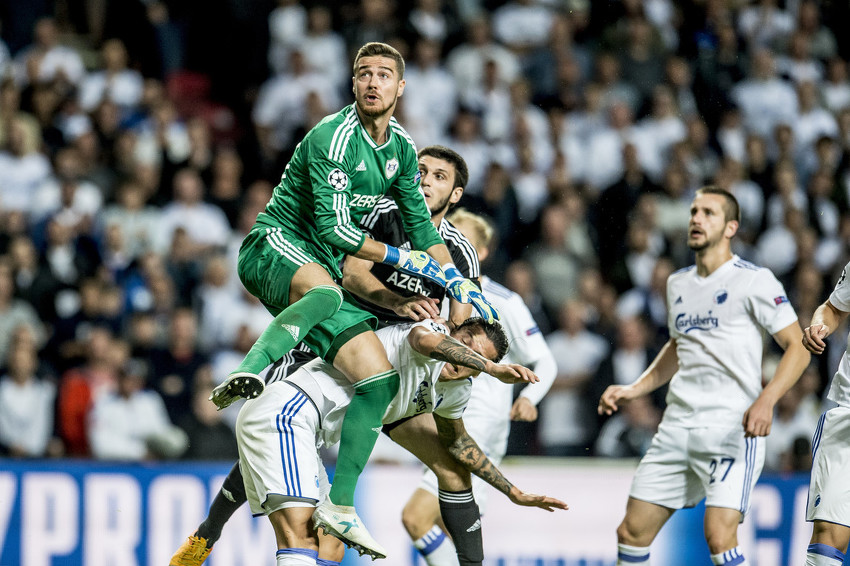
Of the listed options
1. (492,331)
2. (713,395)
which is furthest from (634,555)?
(492,331)

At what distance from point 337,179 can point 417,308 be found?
70cm

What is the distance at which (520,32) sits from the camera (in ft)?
41.0

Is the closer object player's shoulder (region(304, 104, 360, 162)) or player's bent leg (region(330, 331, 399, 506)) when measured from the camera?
player's bent leg (region(330, 331, 399, 506))

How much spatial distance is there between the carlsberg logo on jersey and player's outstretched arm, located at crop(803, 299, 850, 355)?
2.69 feet

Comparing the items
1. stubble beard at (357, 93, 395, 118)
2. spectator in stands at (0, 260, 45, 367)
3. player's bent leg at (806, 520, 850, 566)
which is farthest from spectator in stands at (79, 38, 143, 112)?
player's bent leg at (806, 520, 850, 566)

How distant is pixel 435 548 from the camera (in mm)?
7250

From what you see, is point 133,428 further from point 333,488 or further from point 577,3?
point 577,3

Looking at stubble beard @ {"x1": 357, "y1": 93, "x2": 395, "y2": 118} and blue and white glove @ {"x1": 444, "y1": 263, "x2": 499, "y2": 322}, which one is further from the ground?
stubble beard @ {"x1": 357, "y1": 93, "x2": 395, "y2": 118}

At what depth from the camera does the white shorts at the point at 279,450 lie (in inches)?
204

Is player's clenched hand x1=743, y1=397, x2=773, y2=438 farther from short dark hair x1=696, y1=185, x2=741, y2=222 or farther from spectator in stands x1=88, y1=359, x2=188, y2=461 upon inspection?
spectator in stands x1=88, y1=359, x2=188, y2=461

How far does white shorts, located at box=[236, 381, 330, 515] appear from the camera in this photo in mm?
5176

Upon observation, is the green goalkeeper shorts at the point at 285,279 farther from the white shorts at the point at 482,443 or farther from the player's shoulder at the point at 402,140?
the white shorts at the point at 482,443

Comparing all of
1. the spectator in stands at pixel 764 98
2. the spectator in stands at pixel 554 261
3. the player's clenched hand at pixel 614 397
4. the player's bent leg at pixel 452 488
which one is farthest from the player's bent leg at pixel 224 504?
the spectator in stands at pixel 764 98

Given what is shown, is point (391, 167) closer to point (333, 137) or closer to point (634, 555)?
point (333, 137)
